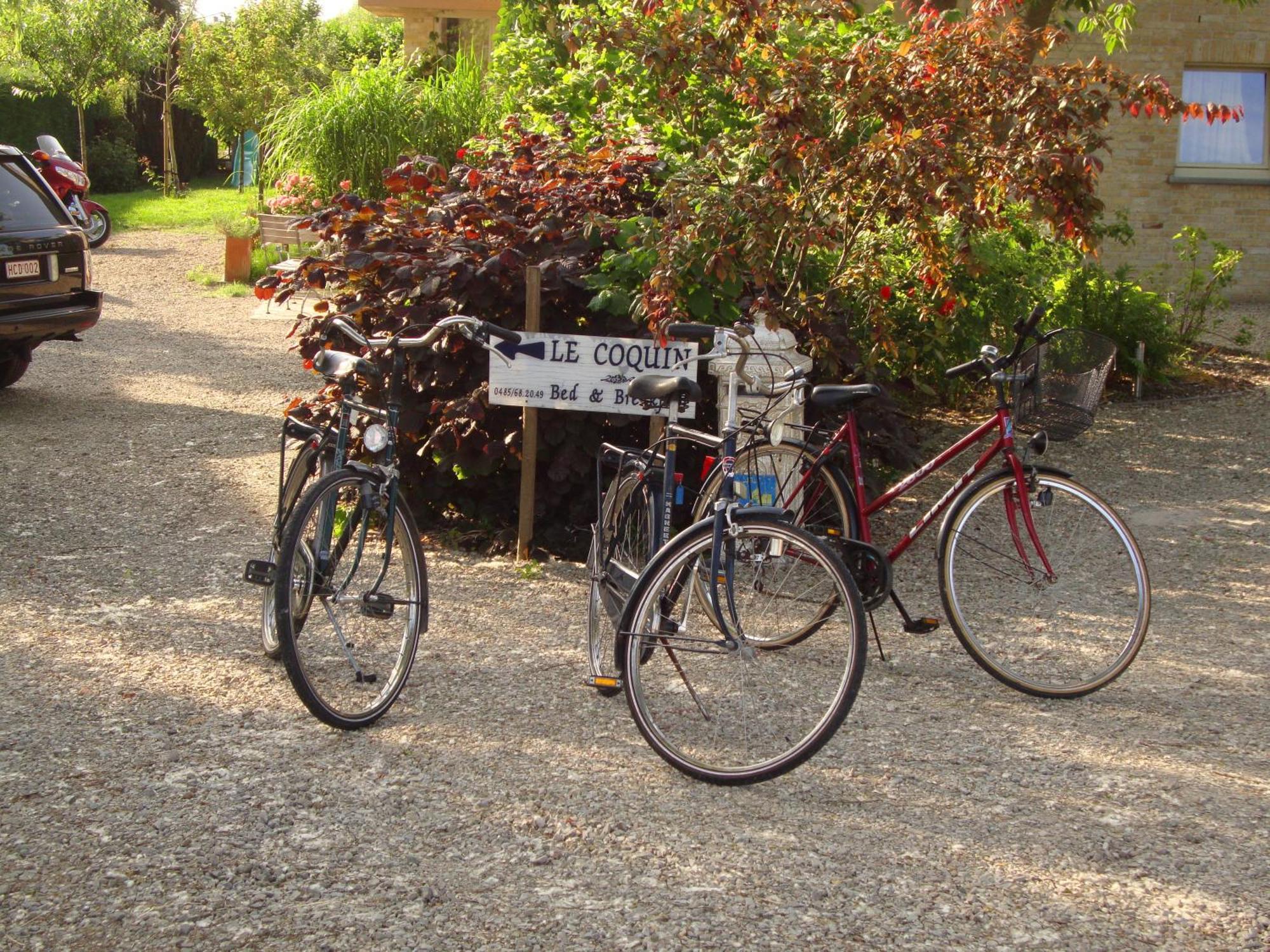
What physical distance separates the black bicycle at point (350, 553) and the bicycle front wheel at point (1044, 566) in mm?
1646

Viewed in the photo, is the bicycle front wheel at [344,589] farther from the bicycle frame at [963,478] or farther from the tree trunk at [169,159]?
the tree trunk at [169,159]

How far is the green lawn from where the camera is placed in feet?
74.0

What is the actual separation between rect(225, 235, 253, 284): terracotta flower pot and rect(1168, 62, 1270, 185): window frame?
419 inches

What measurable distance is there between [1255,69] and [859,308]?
12179mm

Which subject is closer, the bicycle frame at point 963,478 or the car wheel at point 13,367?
the bicycle frame at point 963,478

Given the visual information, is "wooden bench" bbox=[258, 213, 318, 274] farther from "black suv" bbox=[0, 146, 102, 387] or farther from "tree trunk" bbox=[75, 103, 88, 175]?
"tree trunk" bbox=[75, 103, 88, 175]

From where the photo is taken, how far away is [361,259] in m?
6.30

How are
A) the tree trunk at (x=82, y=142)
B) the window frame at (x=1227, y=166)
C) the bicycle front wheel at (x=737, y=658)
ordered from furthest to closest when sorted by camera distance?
the tree trunk at (x=82, y=142) < the window frame at (x=1227, y=166) < the bicycle front wheel at (x=737, y=658)

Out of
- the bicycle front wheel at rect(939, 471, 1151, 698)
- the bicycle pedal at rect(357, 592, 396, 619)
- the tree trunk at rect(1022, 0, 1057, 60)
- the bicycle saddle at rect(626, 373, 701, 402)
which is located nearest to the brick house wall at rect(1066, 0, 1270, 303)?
the tree trunk at rect(1022, 0, 1057, 60)

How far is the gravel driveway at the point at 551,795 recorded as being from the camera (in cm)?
322

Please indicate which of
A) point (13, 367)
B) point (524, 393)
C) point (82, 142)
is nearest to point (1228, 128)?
point (524, 393)

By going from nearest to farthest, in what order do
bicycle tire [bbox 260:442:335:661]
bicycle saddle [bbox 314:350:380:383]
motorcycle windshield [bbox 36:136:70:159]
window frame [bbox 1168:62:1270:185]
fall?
bicycle saddle [bbox 314:350:380:383]
bicycle tire [bbox 260:442:335:661]
window frame [bbox 1168:62:1270:185]
motorcycle windshield [bbox 36:136:70:159]

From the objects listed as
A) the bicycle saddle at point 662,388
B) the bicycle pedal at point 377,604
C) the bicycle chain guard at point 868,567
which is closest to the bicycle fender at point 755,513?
the bicycle saddle at point 662,388

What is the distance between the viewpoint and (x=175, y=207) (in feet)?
83.9
